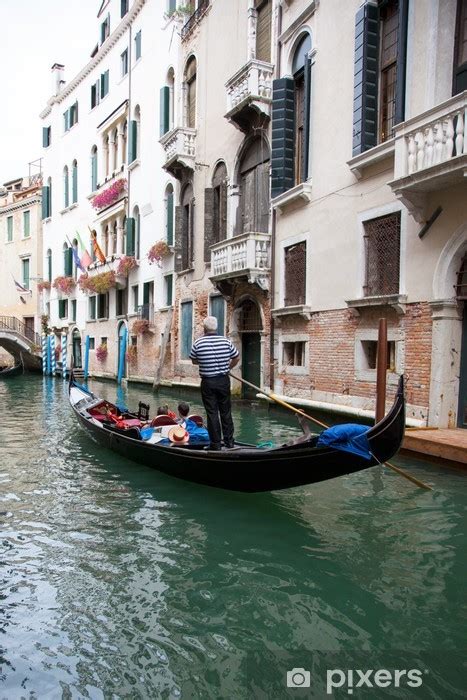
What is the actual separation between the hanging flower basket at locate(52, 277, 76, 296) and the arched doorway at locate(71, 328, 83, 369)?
1.42m

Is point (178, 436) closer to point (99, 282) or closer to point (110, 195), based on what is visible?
point (99, 282)

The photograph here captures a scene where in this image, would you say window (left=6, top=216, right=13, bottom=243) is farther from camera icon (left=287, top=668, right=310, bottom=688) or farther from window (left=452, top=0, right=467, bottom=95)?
camera icon (left=287, top=668, right=310, bottom=688)

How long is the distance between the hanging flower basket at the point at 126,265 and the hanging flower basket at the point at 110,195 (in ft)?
6.94

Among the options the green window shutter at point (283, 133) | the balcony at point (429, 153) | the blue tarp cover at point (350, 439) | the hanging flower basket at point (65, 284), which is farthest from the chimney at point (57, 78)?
the blue tarp cover at point (350, 439)

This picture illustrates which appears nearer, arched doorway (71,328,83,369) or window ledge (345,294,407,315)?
window ledge (345,294,407,315)

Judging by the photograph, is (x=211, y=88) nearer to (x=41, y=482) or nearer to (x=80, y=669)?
(x=41, y=482)

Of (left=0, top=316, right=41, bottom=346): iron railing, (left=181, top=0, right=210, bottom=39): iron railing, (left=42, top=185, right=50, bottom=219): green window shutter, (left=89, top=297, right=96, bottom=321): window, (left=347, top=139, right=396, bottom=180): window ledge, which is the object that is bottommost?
(left=0, top=316, right=41, bottom=346): iron railing

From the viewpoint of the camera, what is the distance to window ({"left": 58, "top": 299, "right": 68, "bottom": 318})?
21.1 metres

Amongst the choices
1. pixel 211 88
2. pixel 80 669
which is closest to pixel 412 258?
pixel 80 669

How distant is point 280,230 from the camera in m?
8.86

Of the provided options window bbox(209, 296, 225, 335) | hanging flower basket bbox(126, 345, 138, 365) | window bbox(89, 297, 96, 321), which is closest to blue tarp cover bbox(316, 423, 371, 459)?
window bbox(209, 296, 225, 335)

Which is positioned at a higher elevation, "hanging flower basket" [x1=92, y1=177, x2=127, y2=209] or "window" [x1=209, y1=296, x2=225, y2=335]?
"hanging flower basket" [x1=92, y1=177, x2=127, y2=209]

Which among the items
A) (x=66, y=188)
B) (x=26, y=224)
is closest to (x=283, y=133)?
(x=66, y=188)

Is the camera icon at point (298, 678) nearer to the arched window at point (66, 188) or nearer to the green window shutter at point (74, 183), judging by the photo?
the green window shutter at point (74, 183)
